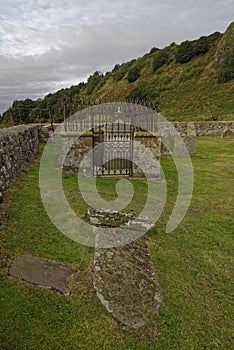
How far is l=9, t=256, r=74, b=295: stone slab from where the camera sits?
3.20 m

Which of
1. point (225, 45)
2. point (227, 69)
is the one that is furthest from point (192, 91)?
point (225, 45)

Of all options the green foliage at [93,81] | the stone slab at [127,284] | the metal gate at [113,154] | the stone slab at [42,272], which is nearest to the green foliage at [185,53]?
the green foliage at [93,81]

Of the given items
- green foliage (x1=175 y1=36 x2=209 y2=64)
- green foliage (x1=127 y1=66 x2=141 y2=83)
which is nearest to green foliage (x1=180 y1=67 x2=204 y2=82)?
green foliage (x1=175 y1=36 x2=209 y2=64)

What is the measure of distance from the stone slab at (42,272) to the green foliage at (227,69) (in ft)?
109

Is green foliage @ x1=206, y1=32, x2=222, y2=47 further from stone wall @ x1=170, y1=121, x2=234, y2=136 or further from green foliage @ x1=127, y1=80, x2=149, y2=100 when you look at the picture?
stone wall @ x1=170, y1=121, x2=234, y2=136

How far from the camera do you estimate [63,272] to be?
345 cm

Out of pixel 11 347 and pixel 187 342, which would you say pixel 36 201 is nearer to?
pixel 11 347

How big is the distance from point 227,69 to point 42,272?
112ft

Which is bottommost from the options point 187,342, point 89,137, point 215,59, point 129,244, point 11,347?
point 187,342

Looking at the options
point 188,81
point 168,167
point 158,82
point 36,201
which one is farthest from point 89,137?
point 158,82

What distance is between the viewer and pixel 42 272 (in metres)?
3.38

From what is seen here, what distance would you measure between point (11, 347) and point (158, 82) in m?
44.6

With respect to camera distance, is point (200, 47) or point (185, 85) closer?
point (185, 85)

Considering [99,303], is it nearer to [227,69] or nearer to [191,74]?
[227,69]
